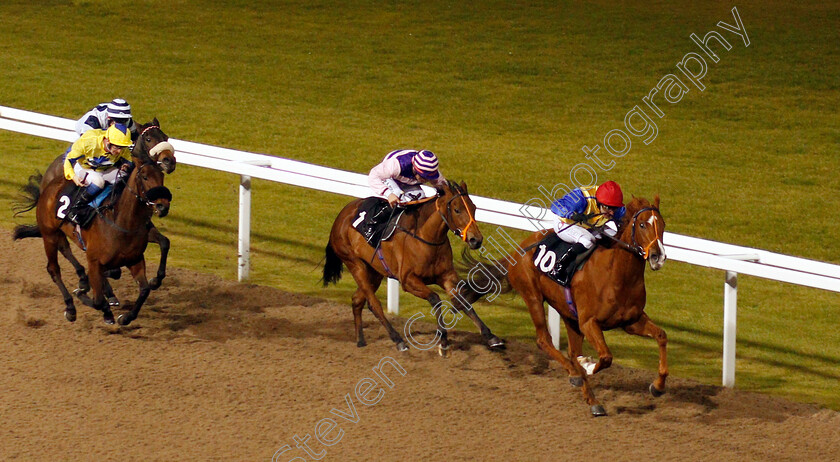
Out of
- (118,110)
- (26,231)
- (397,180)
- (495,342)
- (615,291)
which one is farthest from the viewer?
(26,231)

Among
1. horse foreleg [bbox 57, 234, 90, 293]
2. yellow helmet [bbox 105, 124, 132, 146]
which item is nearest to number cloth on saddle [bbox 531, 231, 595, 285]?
yellow helmet [bbox 105, 124, 132, 146]

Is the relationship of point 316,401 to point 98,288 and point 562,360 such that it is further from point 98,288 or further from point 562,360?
point 98,288

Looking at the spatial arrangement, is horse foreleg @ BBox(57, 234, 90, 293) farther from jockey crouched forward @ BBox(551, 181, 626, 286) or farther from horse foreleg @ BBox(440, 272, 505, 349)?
jockey crouched forward @ BBox(551, 181, 626, 286)

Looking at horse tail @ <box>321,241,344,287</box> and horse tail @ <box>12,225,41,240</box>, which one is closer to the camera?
horse tail @ <box>321,241,344,287</box>

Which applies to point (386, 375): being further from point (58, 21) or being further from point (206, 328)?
point (58, 21)

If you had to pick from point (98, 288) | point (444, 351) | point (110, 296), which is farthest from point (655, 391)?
point (110, 296)

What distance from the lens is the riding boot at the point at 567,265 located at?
6344mm

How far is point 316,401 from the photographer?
251 inches

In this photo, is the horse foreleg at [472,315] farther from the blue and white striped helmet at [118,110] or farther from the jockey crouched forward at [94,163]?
the blue and white striped helmet at [118,110]

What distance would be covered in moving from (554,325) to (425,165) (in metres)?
1.39

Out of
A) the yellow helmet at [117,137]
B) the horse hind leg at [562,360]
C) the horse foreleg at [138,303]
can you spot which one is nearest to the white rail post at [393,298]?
the horse hind leg at [562,360]

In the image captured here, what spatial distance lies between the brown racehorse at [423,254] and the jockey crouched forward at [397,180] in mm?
99

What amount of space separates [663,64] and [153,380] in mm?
10796

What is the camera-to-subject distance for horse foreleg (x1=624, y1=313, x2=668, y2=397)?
6117 millimetres
